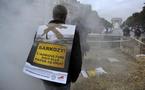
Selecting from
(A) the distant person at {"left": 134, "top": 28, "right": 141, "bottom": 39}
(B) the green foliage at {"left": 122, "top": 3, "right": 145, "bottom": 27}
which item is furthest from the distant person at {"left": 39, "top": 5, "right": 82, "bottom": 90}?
(A) the distant person at {"left": 134, "top": 28, "right": 141, "bottom": 39}

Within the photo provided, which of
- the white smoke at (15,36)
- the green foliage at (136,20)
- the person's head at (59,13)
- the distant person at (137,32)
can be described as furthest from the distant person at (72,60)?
the distant person at (137,32)

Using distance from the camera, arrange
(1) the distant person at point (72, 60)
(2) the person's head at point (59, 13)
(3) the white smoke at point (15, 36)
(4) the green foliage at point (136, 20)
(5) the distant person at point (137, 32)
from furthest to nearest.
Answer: (5) the distant person at point (137, 32), (4) the green foliage at point (136, 20), (3) the white smoke at point (15, 36), (2) the person's head at point (59, 13), (1) the distant person at point (72, 60)

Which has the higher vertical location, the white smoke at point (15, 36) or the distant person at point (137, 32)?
the white smoke at point (15, 36)

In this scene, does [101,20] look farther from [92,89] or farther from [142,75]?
[92,89]

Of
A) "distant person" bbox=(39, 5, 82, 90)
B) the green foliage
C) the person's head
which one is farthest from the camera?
the green foliage

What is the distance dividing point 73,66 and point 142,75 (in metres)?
3.27

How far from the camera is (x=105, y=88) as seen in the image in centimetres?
534

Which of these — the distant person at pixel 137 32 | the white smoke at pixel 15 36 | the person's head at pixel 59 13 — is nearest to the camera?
the person's head at pixel 59 13

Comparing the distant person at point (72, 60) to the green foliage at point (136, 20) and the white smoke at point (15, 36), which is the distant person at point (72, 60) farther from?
the green foliage at point (136, 20)

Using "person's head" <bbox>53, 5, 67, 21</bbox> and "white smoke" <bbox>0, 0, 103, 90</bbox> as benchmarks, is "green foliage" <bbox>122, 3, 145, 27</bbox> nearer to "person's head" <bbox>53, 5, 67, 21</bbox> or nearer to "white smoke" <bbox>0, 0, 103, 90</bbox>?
"white smoke" <bbox>0, 0, 103, 90</bbox>

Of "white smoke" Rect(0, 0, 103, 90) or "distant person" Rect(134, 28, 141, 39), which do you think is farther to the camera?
"distant person" Rect(134, 28, 141, 39)

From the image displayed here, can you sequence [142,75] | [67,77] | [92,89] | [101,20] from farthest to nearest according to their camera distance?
[101,20], [142,75], [92,89], [67,77]

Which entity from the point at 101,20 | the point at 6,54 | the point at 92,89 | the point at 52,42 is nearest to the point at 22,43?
the point at 6,54

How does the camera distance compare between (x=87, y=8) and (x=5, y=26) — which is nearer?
(x=5, y=26)
